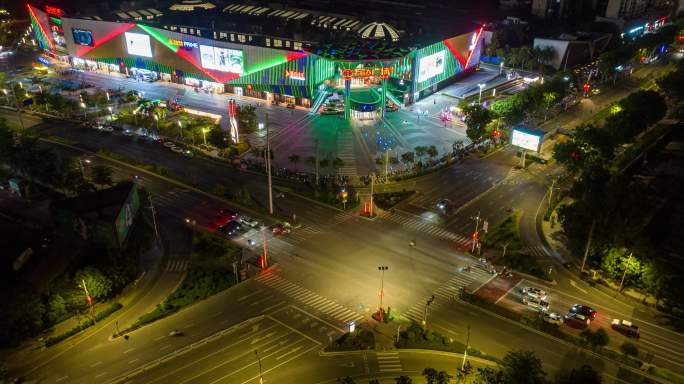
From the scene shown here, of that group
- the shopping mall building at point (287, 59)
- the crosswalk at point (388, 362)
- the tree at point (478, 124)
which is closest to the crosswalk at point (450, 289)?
Answer: the crosswalk at point (388, 362)

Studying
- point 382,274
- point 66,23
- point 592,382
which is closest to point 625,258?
point 592,382

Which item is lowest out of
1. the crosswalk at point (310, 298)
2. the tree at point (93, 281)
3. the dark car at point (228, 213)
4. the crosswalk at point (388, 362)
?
the crosswalk at point (388, 362)

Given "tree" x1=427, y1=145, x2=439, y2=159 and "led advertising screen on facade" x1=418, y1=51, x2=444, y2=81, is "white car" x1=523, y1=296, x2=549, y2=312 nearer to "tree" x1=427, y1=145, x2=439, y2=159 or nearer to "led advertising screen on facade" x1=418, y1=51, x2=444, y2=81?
"tree" x1=427, y1=145, x2=439, y2=159

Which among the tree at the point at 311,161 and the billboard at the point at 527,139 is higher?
the billboard at the point at 527,139

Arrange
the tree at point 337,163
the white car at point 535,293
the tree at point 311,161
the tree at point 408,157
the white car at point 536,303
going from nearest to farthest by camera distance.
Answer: the white car at point 536,303 → the white car at point 535,293 → the tree at point 337,163 → the tree at point 311,161 → the tree at point 408,157

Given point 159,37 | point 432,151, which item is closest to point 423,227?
point 432,151

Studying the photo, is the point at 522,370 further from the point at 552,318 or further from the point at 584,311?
the point at 584,311

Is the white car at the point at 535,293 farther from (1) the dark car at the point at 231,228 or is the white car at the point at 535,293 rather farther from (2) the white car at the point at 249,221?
(1) the dark car at the point at 231,228
